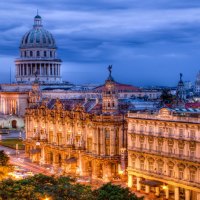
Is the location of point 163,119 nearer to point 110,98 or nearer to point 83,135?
point 110,98

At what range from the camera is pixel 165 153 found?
8719cm

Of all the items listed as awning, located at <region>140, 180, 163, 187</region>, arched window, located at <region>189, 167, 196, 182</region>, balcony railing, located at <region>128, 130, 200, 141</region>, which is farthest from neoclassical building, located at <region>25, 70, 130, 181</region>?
arched window, located at <region>189, 167, 196, 182</region>

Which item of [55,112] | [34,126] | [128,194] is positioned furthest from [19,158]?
[128,194]

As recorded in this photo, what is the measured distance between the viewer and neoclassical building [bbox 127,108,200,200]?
8206 cm

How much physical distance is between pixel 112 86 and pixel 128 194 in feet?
151

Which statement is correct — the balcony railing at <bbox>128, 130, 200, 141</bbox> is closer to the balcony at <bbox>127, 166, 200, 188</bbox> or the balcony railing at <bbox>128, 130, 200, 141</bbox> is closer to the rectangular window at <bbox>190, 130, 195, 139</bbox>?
the rectangular window at <bbox>190, 130, 195, 139</bbox>

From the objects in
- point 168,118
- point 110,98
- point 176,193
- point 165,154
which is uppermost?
point 110,98

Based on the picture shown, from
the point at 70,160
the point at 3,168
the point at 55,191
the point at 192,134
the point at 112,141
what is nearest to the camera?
the point at 55,191

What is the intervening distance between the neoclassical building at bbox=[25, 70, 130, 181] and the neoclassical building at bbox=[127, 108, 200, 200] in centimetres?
874

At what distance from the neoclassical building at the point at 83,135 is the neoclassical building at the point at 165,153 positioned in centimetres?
874

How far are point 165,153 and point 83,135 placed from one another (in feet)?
96.9

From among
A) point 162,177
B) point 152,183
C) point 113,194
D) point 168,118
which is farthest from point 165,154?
point 113,194

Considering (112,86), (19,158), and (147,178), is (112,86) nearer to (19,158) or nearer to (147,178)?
(147,178)

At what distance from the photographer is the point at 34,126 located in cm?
13362
